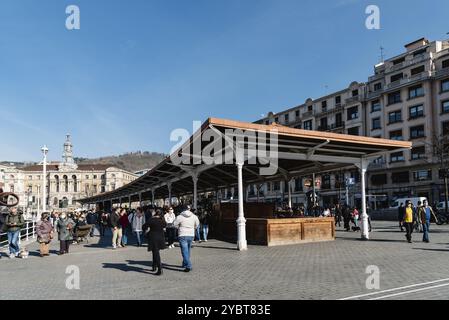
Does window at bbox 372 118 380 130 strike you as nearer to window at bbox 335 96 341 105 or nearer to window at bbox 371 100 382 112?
window at bbox 371 100 382 112

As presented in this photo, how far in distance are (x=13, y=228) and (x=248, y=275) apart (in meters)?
9.30

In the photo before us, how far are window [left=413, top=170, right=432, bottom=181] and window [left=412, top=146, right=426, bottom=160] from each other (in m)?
1.67

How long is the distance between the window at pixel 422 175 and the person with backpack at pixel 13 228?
146 feet

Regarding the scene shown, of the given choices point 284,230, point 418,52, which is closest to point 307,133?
point 284,230

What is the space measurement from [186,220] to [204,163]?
341 inches

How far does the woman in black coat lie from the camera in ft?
31.0

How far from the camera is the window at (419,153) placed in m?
47.5

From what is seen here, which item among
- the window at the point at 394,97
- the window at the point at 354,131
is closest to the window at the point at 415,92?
the window at the point at 394,97

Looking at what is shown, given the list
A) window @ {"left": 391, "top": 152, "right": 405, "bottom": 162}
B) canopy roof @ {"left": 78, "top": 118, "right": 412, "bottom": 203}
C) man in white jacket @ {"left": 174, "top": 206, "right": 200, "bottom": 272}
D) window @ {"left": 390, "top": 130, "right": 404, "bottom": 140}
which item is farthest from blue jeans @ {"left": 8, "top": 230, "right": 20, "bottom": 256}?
window @ {"left": 390, "top": 130, "right": 404, "bottom": 140}

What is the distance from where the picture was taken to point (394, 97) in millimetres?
51812

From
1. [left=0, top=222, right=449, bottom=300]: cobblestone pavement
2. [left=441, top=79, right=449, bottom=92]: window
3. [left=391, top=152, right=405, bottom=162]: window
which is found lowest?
[left=0, top=222, right=449, bottom=300]: cobblestone pavement

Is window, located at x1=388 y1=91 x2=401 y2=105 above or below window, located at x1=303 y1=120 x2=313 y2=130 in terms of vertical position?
above
